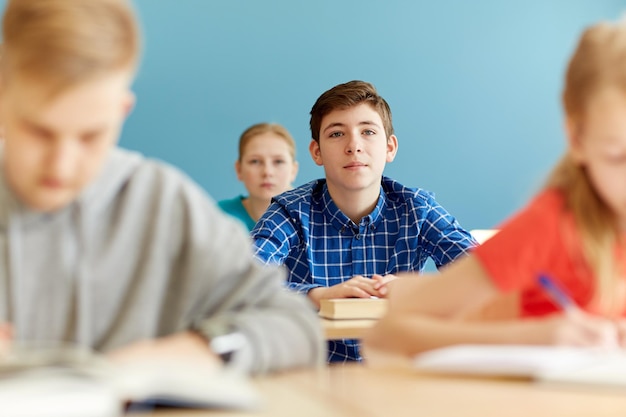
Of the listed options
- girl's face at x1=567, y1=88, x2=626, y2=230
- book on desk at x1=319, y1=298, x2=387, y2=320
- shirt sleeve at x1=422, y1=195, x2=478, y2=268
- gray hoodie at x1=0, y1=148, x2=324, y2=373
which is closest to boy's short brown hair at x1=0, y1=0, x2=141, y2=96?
gray hoodie at x1=0, y1=148, x2=324, y2=373

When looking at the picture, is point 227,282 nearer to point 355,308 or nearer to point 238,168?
point 355,308

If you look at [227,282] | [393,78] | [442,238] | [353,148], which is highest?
[393,78]

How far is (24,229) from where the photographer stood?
97 cm

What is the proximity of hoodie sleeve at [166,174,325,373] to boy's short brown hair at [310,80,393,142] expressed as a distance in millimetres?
1600

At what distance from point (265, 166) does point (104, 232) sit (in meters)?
2.70

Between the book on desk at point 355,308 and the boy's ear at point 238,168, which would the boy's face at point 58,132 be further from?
the boy's ear at point 238,168

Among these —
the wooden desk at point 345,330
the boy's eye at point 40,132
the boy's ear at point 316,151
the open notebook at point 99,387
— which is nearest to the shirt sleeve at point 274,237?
the boy's ear at point 316,151

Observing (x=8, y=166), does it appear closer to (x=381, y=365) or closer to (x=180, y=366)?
(x=180, y=366)

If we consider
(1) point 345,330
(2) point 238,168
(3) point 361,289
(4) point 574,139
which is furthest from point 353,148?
(4) point 574,139

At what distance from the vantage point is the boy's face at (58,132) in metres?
0.87

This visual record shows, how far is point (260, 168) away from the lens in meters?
3.71

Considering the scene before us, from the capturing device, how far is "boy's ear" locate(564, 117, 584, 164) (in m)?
1.12

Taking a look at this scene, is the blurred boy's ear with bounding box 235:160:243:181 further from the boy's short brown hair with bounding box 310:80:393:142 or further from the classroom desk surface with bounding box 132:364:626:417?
the classroom desk surface with bounding box 132:364:626:417

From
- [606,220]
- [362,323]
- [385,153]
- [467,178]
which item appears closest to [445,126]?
[467,178]
